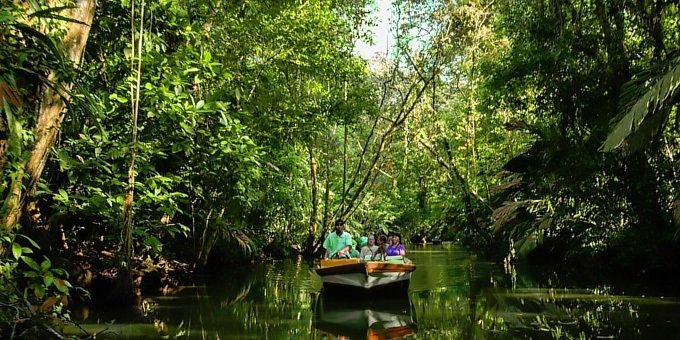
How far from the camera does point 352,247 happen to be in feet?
43.8

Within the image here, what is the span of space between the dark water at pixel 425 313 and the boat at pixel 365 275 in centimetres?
30

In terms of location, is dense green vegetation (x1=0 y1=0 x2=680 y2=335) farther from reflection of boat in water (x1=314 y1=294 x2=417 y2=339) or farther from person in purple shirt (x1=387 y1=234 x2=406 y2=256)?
person in purple shirt (x1=387 y1=234 x2=406 y2=256)

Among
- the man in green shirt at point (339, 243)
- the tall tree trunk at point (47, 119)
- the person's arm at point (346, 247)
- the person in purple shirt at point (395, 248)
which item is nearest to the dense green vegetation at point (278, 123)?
the tall tree trunk at point (47, 119)

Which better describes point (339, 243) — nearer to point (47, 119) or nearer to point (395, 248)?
point (395, 248)

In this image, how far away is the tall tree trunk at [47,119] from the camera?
478 cm

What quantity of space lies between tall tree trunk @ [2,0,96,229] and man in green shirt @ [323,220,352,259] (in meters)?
8.21

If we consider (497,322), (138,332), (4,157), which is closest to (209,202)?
(138,332)

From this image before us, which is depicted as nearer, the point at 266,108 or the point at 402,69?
the point at 266,108

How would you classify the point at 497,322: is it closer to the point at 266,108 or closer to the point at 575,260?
the point at 266,108

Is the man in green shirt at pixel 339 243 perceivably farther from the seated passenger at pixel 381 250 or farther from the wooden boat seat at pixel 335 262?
the wooden boat seat at pixel 335 262

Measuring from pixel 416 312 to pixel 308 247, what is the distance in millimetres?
16820

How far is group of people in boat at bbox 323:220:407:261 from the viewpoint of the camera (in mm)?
12867

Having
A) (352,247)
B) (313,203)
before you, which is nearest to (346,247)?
(352,247)

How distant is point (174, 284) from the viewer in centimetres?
1422
